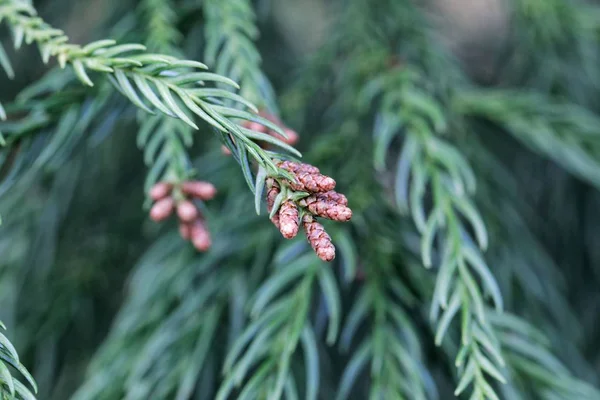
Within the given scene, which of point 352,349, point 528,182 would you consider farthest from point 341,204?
point 528,182

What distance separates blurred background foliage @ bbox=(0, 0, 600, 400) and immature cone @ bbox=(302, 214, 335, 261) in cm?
29

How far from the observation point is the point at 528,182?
5.08 ft

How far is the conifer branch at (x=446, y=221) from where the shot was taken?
793 mm

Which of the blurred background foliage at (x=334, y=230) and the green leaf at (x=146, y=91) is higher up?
the green leaf at (x=146, y=91)

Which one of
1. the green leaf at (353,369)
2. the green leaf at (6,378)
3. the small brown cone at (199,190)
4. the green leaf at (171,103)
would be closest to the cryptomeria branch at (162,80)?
the green leaf at (171,103)

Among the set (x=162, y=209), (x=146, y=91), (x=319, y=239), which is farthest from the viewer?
(x=162, y=209)

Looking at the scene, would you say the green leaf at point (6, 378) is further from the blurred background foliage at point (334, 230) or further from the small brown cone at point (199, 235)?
the small brown cone at point (199, 235)

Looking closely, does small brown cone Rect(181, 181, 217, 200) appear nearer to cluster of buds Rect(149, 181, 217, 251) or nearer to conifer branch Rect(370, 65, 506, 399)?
cluster of buds Rect(149, 181, 217, 251)

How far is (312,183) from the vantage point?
60 centimetres

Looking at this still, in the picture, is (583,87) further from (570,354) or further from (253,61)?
(253,61)

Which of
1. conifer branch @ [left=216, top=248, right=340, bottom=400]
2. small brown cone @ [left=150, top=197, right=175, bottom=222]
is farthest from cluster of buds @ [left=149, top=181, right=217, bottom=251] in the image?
conifer branch @ [left=216, top=248, right=340, bottom=400]

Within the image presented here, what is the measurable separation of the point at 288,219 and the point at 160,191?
0.97ft

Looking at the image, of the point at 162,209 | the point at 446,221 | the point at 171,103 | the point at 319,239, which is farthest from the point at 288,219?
the point at 446,221

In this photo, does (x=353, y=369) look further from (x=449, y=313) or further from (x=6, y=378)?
(x=6, y=378)
